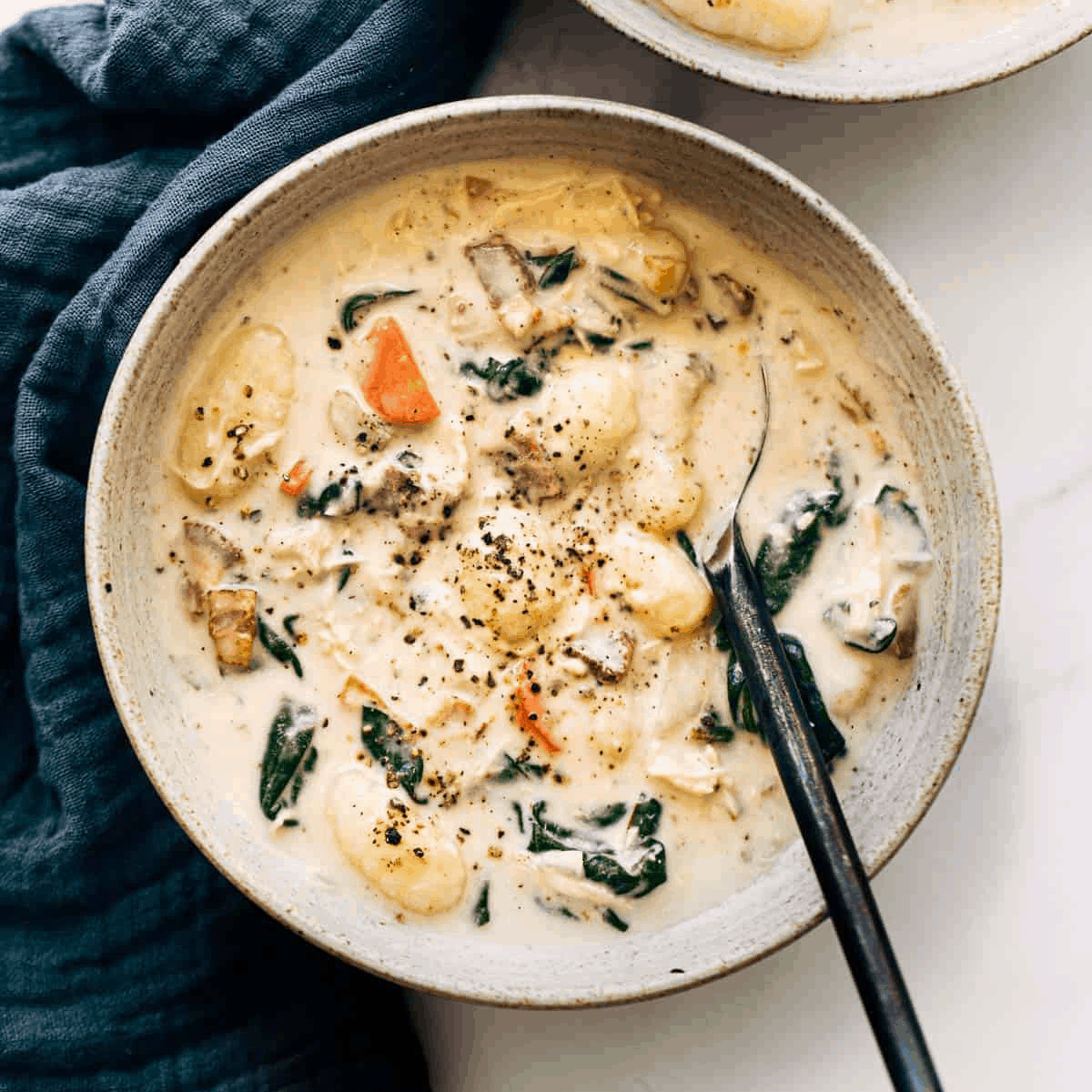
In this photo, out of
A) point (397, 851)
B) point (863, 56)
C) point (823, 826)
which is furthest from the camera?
point (863, 56)

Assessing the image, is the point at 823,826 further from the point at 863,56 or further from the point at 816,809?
the point at 863,56

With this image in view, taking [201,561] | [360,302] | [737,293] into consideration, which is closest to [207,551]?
[201,561]

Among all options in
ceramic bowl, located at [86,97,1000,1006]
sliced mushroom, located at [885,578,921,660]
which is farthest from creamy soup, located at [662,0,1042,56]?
sliced mushroom, located at [885,578,921,660]

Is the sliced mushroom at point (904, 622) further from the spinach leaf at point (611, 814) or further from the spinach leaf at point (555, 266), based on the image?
the spinach leaf at point (555, 266)

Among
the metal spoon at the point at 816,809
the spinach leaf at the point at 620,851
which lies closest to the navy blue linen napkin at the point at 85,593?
the spinach leaf at the point at 620,851

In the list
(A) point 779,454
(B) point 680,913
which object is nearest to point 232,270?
(A) point 779,454

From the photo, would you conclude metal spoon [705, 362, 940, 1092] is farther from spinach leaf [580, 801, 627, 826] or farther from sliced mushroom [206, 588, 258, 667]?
sliced mushroom [206, 588, 258, 667]
